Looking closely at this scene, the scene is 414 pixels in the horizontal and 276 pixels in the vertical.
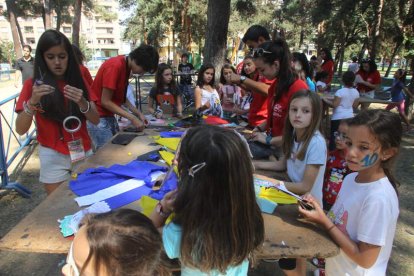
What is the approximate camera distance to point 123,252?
3.19 ft

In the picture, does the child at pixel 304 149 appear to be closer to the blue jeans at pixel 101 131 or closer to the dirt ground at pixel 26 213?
the dirt ground at pixel 26 213

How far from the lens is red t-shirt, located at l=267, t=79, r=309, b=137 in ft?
7.54

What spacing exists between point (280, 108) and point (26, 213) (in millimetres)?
2927

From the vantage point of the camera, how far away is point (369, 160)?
139cm

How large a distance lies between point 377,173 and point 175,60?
70.4 feet

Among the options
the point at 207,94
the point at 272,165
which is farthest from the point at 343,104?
the point at 272,165

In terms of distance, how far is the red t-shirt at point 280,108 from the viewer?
7.54 feet

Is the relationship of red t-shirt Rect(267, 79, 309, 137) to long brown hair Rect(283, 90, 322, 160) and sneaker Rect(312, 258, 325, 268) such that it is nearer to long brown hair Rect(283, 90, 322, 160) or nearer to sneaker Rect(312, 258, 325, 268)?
long brown hair Rect(283, 90, 322, 160)

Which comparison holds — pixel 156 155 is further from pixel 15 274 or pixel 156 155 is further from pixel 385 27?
pixel 385 27

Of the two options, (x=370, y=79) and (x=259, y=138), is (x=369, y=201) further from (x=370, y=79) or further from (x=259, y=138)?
(x=370, y=79)

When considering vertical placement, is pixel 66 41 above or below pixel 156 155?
above

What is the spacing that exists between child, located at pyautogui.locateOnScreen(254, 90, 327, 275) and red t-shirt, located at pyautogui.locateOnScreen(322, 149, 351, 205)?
694mm

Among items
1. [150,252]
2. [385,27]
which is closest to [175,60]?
[385,27]

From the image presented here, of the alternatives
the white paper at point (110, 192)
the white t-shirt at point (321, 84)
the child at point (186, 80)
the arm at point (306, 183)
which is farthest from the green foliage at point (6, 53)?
the arm at point (306, 183)
